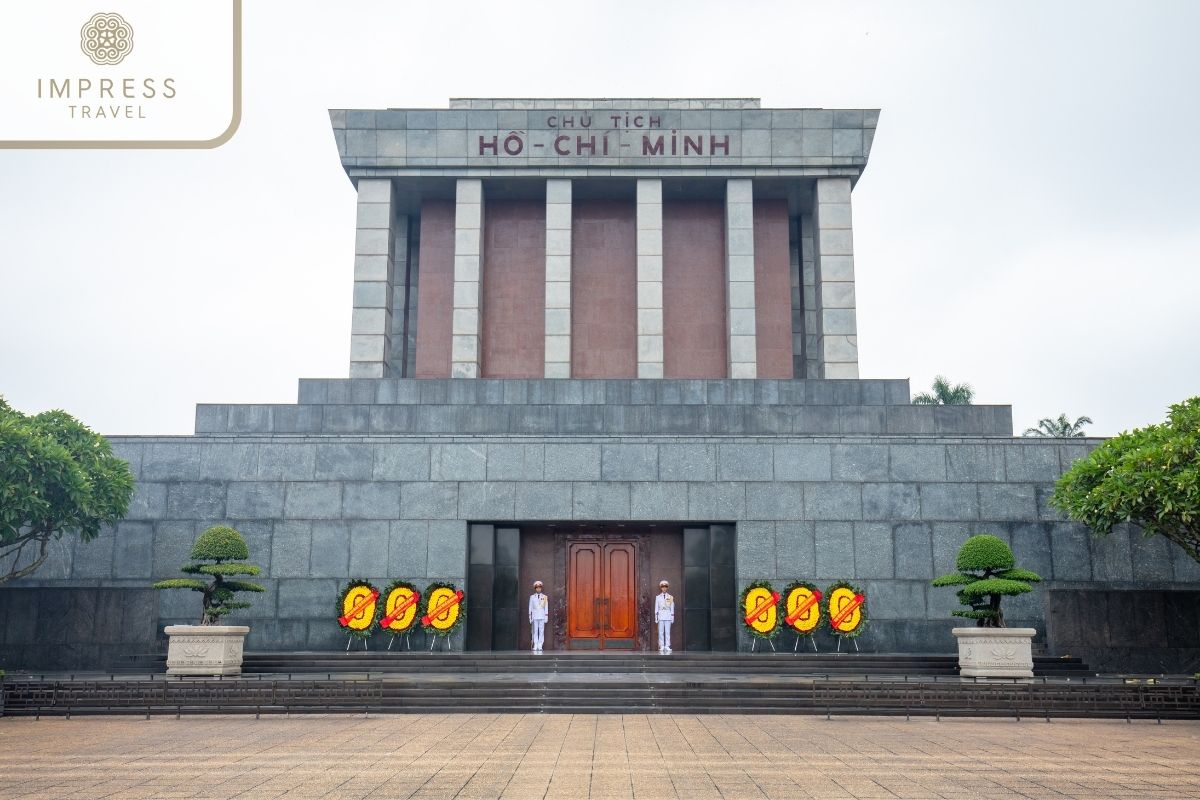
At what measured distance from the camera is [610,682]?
67.4 feet

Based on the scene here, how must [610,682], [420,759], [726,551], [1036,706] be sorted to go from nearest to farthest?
[420,759] < [1036,706] < [610,682] < [726,551]

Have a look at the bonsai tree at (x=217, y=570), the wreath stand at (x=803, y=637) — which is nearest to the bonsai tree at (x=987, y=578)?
the wreath stand at (x=803, y=637)

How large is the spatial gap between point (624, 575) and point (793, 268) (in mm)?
14700

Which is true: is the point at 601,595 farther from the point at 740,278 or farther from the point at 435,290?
the point at 435,290

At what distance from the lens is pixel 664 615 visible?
26.0 metres

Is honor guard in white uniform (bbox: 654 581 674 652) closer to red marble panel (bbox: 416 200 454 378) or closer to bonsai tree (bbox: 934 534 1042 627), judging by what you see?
bonsai tree (bbox: 934 534 1042 627)

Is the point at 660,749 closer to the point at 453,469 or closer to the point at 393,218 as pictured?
the point at 453,469

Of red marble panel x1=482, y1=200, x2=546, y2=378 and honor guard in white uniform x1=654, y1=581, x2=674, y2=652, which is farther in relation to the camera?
red marble panel x1=482, y1=200, x2=546, y2=378

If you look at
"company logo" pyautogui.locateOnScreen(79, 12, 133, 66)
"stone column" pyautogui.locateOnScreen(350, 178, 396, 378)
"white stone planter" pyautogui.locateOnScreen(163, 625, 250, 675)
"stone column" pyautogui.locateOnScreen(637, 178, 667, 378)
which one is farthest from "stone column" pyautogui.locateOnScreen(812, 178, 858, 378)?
"company logo" pyautogui.locateOnScreen(79, 12, 133, 66)

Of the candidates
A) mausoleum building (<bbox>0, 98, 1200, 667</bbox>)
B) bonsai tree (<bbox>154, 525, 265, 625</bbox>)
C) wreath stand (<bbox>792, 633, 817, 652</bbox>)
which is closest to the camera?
bonsai tree (<bbox>154, 525, 265, 625</bbox>)

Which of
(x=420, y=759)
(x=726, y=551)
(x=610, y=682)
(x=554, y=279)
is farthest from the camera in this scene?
(x=554, y=279)

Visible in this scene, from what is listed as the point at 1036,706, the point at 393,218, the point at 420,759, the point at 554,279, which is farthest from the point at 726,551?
the point at 393,218

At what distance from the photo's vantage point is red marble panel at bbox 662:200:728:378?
35406 mm

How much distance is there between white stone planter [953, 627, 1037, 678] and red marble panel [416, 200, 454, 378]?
19214mm
